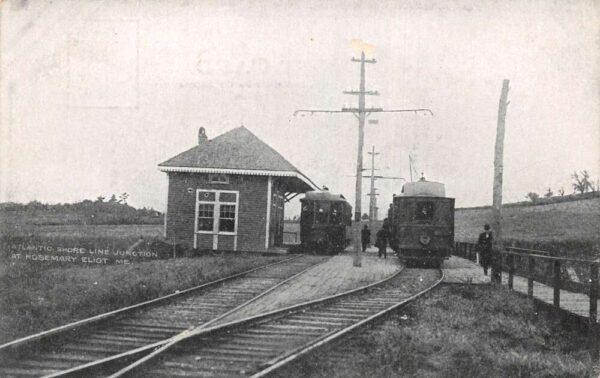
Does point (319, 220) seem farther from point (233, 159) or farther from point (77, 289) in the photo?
point (77, 289)

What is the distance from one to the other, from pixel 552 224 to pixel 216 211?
82.6 ft

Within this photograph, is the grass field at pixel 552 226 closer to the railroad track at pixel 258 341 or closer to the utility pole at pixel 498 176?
the utility pole at pixel 498 176

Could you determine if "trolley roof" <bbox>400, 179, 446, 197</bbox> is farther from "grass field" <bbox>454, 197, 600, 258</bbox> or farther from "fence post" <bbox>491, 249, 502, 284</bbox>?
"grass field" <bbox>454, 197, 600, 258</bbox>

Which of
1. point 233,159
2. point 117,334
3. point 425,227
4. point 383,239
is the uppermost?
point 233,159

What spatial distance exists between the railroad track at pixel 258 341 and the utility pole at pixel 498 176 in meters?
4.57

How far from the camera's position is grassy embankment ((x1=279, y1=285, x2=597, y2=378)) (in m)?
7.09

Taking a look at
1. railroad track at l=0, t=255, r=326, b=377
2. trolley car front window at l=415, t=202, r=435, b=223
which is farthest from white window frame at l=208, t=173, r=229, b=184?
railroad track at l=0, t=255, r=326, b=377

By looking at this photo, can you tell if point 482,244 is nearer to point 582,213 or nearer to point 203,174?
point 203,174

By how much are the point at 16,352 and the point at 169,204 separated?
1926cm

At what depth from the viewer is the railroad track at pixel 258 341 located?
6.66 metres

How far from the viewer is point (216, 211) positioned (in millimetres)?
25703

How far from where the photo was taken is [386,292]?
46.6 ft

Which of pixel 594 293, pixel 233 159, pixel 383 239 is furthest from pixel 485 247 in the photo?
pixel 233 159

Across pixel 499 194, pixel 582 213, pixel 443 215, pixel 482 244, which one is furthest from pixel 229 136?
pixel 582 213
